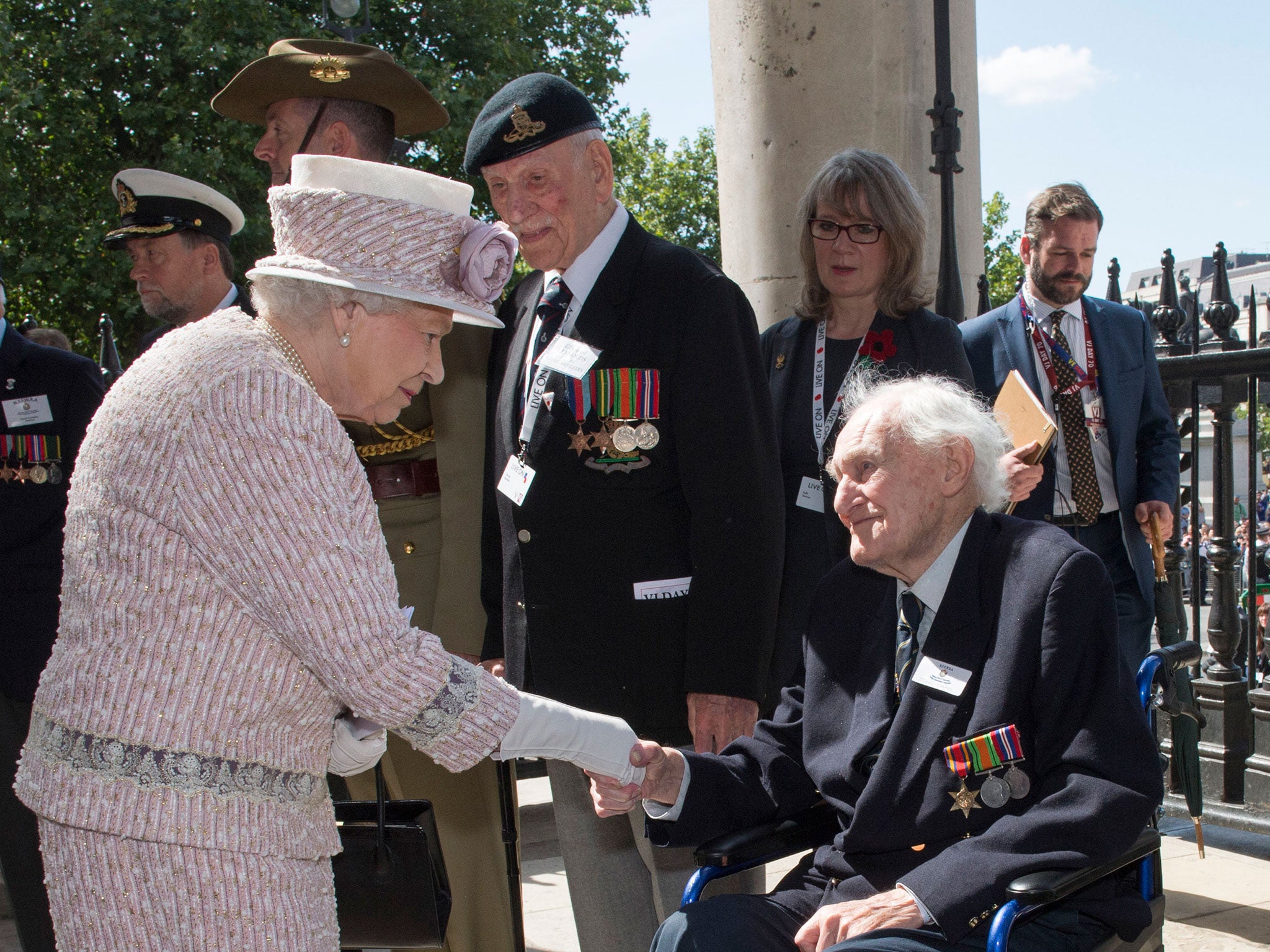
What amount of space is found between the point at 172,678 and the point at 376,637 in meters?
0.25

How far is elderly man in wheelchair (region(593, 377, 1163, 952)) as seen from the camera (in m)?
2.15

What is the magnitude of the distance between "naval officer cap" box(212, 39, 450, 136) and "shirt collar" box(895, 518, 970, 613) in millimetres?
1705

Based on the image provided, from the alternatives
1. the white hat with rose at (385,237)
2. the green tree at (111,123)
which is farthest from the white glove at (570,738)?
the green tree at (111,123)

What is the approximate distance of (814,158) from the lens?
4.27 meters

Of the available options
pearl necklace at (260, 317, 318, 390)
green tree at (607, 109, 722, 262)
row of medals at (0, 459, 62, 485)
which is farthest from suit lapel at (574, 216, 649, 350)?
green tree at (607, 109, 722, 262)

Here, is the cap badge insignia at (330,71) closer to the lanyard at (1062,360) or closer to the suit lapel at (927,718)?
the suit lapel at (927,718)

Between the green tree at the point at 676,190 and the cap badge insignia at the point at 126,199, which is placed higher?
the green tree at the point at 676,190

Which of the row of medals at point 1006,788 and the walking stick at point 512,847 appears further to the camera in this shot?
the walking stick at point 512,847

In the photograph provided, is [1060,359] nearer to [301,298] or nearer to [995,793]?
[995,793]

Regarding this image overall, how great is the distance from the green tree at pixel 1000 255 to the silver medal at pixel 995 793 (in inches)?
1577

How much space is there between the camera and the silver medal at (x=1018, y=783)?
7.28 ft

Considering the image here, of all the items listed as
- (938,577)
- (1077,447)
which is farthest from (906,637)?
(1077,447)

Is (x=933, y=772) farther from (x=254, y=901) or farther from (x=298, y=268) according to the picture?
(x=298, y=268)

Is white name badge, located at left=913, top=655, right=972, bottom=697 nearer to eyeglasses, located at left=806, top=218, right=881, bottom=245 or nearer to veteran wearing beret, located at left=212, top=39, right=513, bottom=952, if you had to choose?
veteran wearing beret, located at left=212, top=39, right=513, bottom=952
